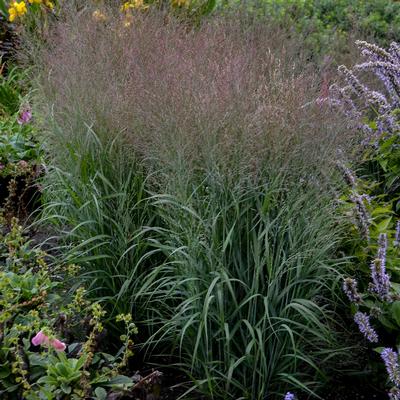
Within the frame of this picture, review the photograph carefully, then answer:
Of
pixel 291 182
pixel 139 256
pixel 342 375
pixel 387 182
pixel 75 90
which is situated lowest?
pixel 342 375

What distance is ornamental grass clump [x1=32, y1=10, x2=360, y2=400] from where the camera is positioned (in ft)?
9.64

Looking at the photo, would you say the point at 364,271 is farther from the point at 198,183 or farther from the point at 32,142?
the point at 32,142

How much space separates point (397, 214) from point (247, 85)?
1.48m

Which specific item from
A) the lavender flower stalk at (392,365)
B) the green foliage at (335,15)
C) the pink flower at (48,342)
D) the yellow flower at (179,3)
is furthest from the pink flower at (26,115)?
the lavender flower stalk at (392,365)

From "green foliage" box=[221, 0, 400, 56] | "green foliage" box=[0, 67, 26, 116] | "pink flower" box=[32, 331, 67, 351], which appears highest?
"pink flower" box=[32, 331, 67, 351]

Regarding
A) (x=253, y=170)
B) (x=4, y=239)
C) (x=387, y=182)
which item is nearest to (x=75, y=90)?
(x=4, y=239)

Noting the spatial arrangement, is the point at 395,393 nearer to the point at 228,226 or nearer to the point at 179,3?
the point at 228,226

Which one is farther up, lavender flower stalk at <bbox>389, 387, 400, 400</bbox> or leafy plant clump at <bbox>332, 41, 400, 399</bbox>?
leafy plant clump at <bbox>332, 41, 400, 399</bbox>

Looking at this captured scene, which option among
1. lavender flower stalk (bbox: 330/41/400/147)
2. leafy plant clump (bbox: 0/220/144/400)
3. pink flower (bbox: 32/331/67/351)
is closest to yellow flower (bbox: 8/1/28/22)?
lavender flower stalk (bbox: 330/41/400/147)

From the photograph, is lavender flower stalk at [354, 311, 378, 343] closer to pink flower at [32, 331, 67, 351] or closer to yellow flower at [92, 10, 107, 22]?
pink flower at [32, 331, 67, 351]

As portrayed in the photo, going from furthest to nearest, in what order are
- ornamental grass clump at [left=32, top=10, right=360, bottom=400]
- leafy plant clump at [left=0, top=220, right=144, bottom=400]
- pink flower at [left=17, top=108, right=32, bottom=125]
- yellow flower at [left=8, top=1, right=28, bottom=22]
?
1. yellow flower at [left=8, top=1, right=28, bottom=22]
2. pink flower at [left=17, top=108, right=32, bottom=125]
3. ornamental grass clump at [left=32, top=10, right=360, bottom=400]
4. leafy plant clump at [left=0, top=220, right=144, bottom=400]

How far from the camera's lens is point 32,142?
5.70m

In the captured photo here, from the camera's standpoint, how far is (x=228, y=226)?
3039 millimetres

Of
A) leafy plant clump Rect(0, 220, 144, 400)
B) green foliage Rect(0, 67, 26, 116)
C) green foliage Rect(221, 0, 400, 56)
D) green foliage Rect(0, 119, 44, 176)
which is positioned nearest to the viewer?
leafy plant clump Rect(0, 220, 144, 400)
